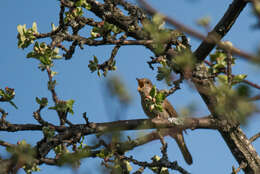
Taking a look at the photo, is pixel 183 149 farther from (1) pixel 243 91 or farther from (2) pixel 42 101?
(1) pixel 243 91

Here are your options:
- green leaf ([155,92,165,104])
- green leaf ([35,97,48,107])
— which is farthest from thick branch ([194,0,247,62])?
green leaf ([35,97,48,107])

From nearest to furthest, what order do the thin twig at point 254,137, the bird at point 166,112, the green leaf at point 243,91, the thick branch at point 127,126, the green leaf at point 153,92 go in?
the green leaf at point 243,91, the thick branch at point 127,126, the green leaf at point 153,92, the thin twig at point 254,137, the bird at point 166,112

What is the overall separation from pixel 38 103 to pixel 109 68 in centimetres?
138

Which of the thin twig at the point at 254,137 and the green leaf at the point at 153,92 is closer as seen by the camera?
the green leaf at the point at 153,92

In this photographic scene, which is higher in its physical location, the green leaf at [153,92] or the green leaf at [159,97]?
the green leaf at [153,92]

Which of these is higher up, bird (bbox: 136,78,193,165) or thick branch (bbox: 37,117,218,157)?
bird (bbox: 136,78,193,165)

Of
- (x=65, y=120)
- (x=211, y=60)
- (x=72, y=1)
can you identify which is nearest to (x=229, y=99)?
(x=211, y=60)

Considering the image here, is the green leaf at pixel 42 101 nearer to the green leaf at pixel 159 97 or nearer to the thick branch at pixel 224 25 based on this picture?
the green leaf at pixel 159 97

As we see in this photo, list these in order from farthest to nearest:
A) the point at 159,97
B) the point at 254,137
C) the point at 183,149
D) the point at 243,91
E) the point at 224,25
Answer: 1. the point at 183,149
2. the point at 254,137
3. the point at 224,25
4. the point at 159,97
5. the point at 243,91

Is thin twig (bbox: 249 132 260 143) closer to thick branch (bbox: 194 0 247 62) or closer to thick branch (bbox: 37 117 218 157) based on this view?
thick branch (bbox: 37 117 218 157)

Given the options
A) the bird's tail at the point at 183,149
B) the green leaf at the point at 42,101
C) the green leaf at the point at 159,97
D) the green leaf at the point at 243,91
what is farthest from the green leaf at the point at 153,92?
the bird's tail at the point at 183,149

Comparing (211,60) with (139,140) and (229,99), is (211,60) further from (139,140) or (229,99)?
(229,99)

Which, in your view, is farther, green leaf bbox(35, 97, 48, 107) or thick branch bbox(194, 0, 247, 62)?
thick branch bbox(194, 0, 247, 62)

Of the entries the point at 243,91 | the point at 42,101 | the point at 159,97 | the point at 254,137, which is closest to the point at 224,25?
the point at 159,97
